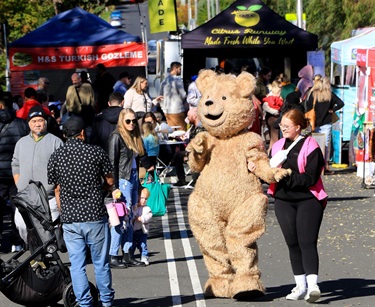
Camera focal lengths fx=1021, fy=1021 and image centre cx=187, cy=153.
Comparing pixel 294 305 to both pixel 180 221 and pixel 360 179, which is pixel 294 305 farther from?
pixel 360 179

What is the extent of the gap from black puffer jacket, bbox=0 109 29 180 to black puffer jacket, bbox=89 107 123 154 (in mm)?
1007

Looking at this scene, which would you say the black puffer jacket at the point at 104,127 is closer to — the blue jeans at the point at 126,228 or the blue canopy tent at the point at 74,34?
the blue jeans at the point at 126,228

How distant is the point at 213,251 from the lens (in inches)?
387

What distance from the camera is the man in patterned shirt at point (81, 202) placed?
877cm

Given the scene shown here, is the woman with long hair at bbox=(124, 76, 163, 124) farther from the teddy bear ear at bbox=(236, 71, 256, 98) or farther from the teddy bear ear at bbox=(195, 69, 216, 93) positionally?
the teddy bear ear at bbox=(236, 71, 256, 98)

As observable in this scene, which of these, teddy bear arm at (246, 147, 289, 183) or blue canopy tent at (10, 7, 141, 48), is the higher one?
teddy bear arm at (246, 147, 289, 183)

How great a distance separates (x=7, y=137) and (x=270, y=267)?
12.9ft

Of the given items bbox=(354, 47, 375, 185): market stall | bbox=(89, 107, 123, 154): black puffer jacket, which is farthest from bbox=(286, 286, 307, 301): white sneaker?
bbox=(354, 47, 375, 185): market stall

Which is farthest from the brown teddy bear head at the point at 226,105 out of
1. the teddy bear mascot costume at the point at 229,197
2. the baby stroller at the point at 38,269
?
the baby stroller at the point at 38,269

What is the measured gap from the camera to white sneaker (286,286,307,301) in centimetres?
963

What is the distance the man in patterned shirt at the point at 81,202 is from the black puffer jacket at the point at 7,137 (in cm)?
439

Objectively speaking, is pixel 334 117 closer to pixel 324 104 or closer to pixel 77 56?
pixel 324 104

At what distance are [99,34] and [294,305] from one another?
14.5m

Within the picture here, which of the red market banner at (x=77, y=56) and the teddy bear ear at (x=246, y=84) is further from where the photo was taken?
the red market banner at (x=77, y=56)
